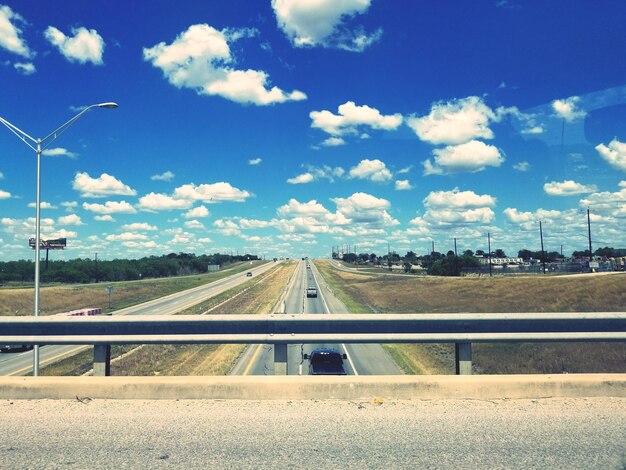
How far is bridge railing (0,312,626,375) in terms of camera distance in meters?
6.36

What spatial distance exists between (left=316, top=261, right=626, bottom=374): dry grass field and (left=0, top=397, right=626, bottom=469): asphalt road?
10948 mm

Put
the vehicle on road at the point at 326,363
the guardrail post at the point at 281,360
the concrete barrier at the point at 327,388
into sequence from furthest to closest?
the vehicle on road at the point at 326,363, the guardrail post at the point at 281,360, the concrete barrier at the point at 327,388

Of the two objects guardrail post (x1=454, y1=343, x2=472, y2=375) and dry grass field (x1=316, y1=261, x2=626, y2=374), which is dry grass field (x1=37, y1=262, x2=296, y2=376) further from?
guardrail post (x1=454, y1=343, x2=472, y2=375)

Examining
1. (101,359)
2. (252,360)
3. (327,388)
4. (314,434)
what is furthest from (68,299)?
(314,434)

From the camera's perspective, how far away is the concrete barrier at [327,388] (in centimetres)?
631

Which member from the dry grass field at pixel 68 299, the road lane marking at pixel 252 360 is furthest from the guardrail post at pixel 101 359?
the dry grass field at pixel 68 299

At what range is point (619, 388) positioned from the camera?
20.7 feet

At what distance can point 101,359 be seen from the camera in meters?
6.73

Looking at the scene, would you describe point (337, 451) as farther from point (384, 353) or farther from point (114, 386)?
point (384, 353)

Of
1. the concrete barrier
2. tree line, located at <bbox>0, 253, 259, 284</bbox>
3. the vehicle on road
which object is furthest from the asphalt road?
tree line, located at <bbox>0, 253, 259, 284</bbox>

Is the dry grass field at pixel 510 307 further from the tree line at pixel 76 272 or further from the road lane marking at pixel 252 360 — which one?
the tree line at pixel 76 272

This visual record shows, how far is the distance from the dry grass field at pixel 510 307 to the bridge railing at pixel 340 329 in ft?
33.0

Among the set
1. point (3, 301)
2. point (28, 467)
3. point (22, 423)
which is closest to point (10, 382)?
point (22, 423)

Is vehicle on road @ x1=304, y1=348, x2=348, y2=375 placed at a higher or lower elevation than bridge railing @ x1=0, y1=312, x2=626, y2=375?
lower
